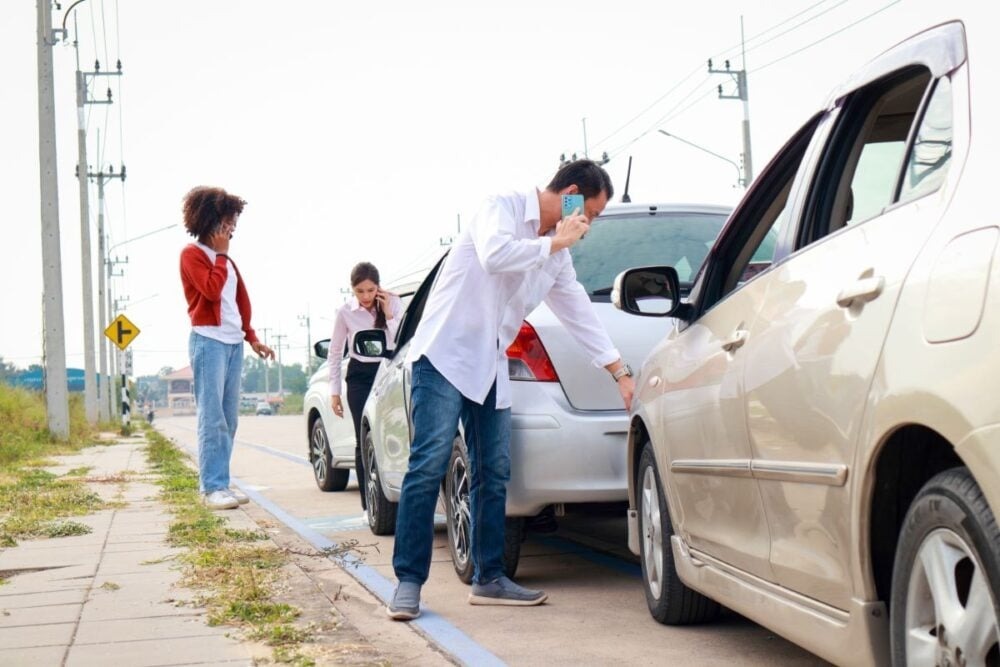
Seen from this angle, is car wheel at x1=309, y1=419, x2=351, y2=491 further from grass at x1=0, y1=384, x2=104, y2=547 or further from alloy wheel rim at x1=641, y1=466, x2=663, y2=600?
alloy wheel rim at x1=641, y1=466, x2=663, y2=600

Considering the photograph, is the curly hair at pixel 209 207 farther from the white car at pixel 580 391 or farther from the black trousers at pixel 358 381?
the white car at pixel 580 391

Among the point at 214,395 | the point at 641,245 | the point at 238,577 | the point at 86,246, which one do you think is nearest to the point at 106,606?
the point at 238,577

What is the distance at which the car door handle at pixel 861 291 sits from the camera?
10.3 feet

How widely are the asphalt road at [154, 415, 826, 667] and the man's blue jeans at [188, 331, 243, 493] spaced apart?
1312 mm

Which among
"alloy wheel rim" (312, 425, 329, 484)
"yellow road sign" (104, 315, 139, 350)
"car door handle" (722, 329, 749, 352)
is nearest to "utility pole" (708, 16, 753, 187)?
"yellow road sign" (104, 315, 139, 350)

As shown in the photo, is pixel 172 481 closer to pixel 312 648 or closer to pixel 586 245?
pixel 586 245

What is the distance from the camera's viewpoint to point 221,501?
10484 millimetres

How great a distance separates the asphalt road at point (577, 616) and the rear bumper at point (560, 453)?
11.1 inches

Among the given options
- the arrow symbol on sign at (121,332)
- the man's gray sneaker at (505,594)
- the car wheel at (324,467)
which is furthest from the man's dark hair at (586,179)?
the arrow symbol on sign at (121,332)

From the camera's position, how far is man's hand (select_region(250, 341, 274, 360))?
10.7 metres

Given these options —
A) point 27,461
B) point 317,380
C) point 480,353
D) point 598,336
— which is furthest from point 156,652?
point 27,461

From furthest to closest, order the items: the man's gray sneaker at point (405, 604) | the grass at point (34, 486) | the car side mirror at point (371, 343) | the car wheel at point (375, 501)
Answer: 1. the grass at point (34, 486)
2. the car wheel at point (375, 501)
3. the car side mirror at point (371, 343)
4. the man's gray sneaker at point (405, 604)

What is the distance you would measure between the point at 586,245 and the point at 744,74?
3682cm

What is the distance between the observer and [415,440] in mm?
5852
